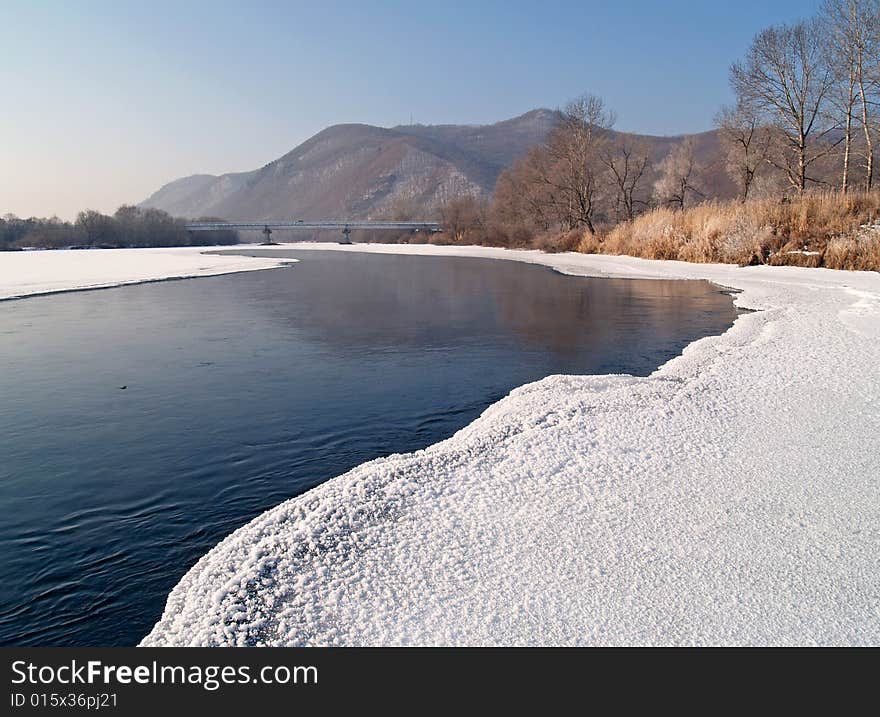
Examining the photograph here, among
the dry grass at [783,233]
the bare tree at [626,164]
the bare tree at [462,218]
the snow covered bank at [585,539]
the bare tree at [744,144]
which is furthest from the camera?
the bare tree at [462,218]

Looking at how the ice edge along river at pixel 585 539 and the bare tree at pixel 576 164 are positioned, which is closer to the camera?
the ice edge along river at pixel 585 539

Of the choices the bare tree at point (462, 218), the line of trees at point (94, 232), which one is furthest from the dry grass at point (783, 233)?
the line of trees at point (94, 232)

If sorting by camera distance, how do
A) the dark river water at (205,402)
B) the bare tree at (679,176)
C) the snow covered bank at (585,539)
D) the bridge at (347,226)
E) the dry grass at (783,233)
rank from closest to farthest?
the snow covered bank at (585,539), the dark river water at (205,402), the dry grass at (783,233), the bare tree at (679,176), the bridge at (347,226)

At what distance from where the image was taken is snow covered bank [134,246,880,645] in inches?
95.5

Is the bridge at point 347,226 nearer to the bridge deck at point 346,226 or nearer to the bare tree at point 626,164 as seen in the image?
the bridge deck at point 346,226

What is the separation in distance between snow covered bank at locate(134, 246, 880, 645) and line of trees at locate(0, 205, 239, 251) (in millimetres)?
66456

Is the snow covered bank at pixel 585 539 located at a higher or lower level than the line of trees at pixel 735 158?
lower

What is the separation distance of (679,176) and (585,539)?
54.5m

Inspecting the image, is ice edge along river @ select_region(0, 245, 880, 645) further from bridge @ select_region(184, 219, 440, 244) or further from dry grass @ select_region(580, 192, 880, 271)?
bridge @ select_region(184, 219, 440, 244)

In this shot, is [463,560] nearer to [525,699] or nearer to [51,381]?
[525,699]

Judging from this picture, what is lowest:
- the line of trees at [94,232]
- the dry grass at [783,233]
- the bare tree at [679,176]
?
the dry grass at [783,233]

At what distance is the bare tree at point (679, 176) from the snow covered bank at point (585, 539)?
49.0m

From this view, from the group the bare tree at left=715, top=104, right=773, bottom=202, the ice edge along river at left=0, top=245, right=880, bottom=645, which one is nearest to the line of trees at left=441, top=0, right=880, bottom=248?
the bare tree at left=715, top=104, right=773, bottom=202

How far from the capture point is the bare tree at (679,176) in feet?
166
